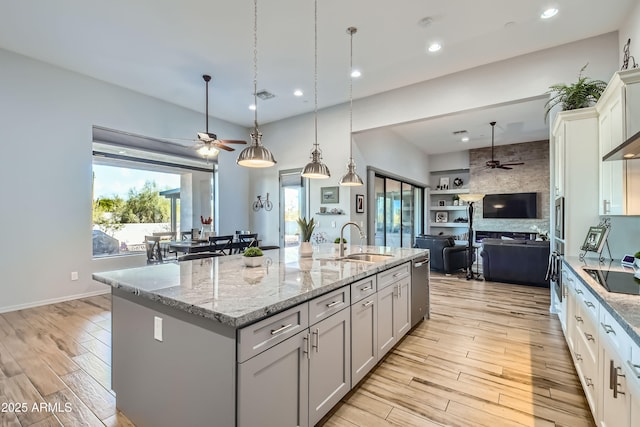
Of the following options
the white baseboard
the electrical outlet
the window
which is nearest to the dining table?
the window

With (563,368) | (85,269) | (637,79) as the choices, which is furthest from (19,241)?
(637,79)

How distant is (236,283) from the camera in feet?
6.26

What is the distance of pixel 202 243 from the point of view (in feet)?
17.5

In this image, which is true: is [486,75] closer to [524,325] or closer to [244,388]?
[524,325]

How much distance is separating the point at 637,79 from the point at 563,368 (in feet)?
7.84

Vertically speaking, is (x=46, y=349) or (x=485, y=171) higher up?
(x=485, y=171)

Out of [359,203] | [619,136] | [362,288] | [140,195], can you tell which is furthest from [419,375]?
[140,195]

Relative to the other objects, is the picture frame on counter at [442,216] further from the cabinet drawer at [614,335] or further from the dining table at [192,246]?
the cabinet drawer at [614,335]

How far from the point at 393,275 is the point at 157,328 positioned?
2.00 m

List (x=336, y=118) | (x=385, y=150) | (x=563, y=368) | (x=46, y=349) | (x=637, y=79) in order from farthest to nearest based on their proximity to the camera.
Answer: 1. (x=385, y=150)
2. (x=336, y=118)
3. (x=46, y=349)
4. (x=563, y=368)
5. (x=637, y=79)

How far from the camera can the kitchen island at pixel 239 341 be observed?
1.38 metres

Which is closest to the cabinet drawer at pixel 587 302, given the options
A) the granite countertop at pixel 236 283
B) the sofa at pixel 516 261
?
the granite countertop at pixel 236 283

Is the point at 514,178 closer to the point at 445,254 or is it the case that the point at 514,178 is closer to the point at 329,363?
the point at 445,254

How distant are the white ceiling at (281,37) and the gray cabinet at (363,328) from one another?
289cm
